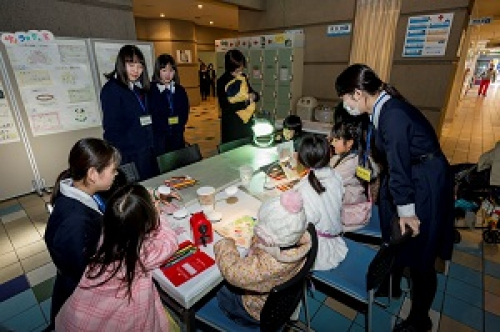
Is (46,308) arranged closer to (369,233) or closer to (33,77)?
(369,233)

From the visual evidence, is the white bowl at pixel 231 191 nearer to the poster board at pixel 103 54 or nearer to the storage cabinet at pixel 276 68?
the poster board at pixel 103 54

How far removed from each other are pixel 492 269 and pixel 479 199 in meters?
0.89

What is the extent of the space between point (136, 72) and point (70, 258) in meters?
1.78

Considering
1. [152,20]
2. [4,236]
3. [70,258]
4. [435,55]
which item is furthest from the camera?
[152,20]

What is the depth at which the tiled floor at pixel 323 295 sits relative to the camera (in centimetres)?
190

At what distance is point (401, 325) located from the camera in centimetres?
177

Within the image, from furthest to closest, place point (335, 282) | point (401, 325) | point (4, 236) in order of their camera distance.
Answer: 1. point (4, 236)
2. point (401, 325)
3. point (335, 282)

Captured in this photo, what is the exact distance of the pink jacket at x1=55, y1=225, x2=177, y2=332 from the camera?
1.06 m

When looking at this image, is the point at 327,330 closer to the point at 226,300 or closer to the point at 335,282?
the point at 335,282

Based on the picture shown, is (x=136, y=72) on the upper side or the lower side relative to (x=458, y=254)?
upper

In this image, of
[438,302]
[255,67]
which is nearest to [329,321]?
[438,302]

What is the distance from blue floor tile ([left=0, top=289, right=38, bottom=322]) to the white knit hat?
2.18 metres

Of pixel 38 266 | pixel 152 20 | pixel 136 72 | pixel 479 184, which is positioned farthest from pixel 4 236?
pixel 152 20

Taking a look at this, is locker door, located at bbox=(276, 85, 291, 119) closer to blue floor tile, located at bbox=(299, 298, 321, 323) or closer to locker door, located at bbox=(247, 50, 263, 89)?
locker door, located at bbox=(247, 50, 263, 89)
